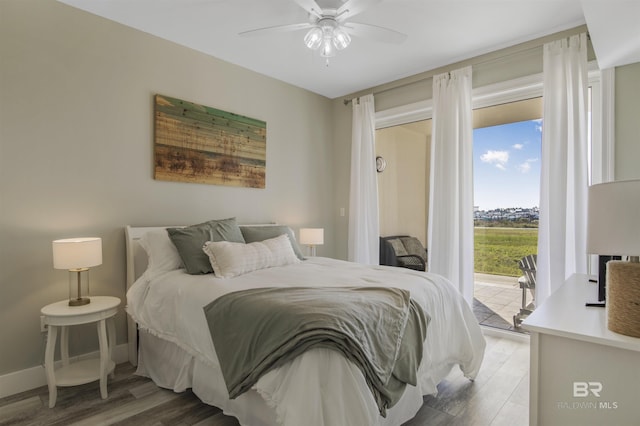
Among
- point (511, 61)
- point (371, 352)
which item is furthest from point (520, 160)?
point (371, 352)

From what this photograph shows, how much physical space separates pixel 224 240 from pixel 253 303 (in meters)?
1.16

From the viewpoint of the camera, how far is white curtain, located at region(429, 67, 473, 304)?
3.39 meters

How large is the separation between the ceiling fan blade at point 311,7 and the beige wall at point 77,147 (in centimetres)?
160

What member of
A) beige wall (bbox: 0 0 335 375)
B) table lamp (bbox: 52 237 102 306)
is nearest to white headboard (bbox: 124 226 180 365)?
beige wall (bbox: 0 0 335 375)

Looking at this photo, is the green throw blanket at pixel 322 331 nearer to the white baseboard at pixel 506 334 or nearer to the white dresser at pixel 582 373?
the white dresser at pixel 582 373

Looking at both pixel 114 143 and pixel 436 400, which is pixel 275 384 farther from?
pixel 114 143

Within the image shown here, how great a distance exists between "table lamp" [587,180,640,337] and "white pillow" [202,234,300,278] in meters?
2.03

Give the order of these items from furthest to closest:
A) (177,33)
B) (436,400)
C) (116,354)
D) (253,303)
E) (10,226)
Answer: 1. (177,33)
2. (116,354)
3. (10,226)
4. (436,400)
5. (253,303)

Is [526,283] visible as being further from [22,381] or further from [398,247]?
[22,381]

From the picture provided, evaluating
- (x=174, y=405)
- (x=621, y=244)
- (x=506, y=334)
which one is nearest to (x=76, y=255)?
(x=174, y=405)

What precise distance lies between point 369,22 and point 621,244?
95.6 inches

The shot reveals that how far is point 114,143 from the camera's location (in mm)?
2834

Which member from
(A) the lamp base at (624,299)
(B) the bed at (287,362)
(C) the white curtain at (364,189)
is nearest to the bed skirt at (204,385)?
(B) the bed at (287,362)

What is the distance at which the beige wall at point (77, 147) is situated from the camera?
2.36m
